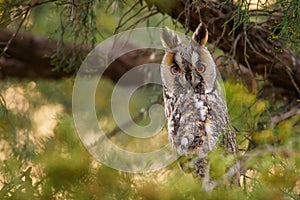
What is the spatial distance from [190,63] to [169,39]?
0.11 metres

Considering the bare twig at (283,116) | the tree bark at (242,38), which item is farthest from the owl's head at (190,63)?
the bare twig at (283,116)

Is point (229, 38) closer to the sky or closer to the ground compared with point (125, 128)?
closer to the sky

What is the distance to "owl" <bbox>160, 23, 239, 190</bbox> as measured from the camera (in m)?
1.75

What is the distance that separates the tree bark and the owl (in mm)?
133

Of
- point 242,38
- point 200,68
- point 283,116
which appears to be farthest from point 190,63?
point 283,116

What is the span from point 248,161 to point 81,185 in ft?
1.07

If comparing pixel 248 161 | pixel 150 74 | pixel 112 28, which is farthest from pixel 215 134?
pixel 112 28

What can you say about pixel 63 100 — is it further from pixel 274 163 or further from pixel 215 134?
pixel 274 163

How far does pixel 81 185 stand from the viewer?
1.16 metres

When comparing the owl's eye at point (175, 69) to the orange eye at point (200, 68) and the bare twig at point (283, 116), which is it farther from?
the bare twig at point (283, 116)

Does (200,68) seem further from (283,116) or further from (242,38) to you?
(283,116)

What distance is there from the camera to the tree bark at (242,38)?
2086 millimetres

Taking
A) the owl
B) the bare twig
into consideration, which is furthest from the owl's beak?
the bare twig

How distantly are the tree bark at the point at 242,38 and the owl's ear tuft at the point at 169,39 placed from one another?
0.07 meters
